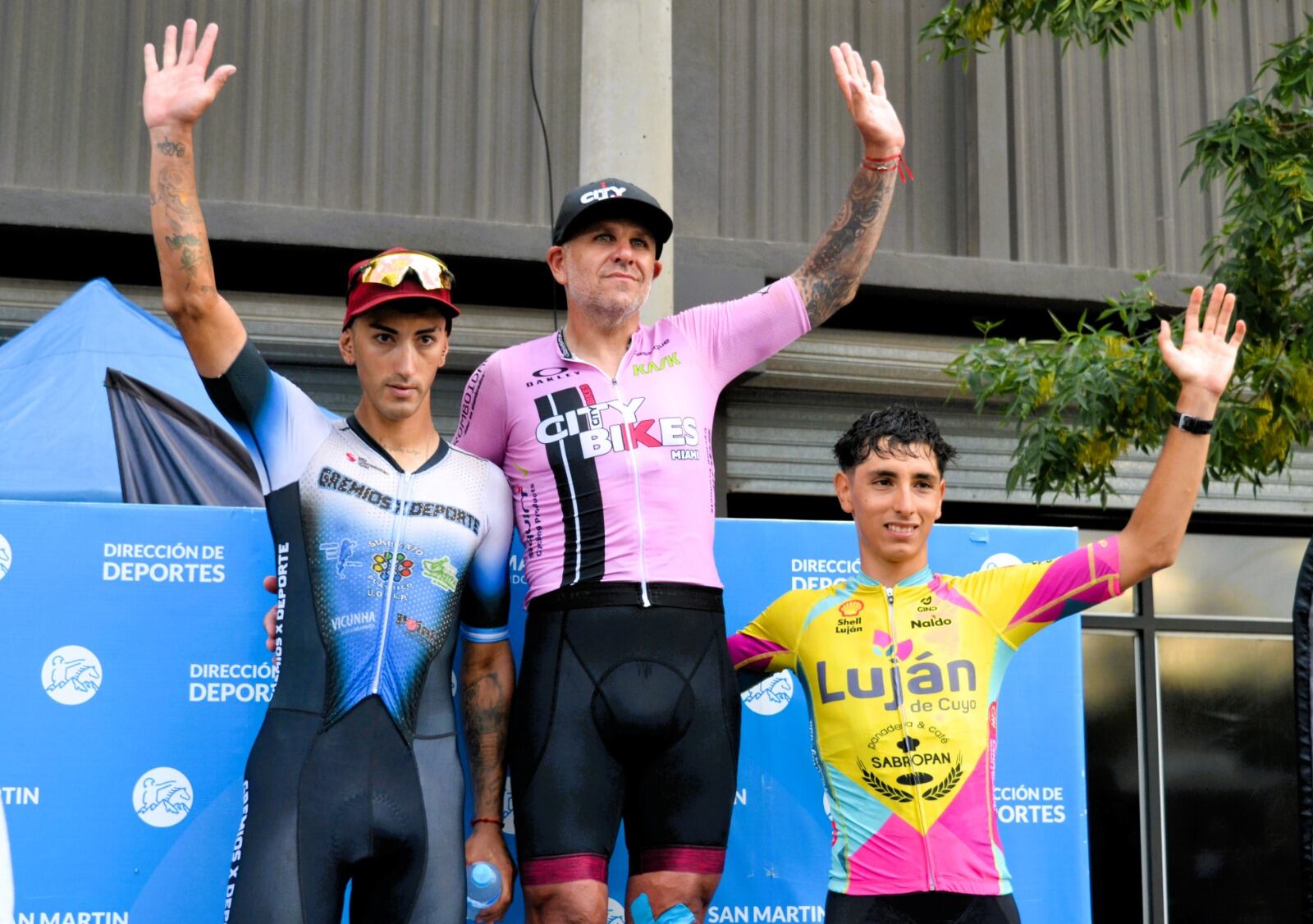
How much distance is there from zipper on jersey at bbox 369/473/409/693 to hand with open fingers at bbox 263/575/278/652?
0.32m

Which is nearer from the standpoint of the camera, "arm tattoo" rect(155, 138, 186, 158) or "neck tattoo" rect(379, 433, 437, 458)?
"arm tattoo" rect(155, 138, 186, 158)

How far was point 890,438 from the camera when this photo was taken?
12.3 ft

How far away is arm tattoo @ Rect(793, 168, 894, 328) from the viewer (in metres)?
3.82

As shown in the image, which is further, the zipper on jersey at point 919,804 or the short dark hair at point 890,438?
the short dark hair at point 890,438

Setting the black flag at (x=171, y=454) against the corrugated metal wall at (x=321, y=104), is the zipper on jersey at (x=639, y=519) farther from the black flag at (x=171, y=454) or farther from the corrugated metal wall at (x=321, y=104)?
the corrugated metal wall at (x=321, y=104)

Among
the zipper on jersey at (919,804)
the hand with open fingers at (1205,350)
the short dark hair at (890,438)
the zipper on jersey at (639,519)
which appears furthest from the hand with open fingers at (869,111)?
the zipper on jersey at (919,804)

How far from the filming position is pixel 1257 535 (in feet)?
31.4

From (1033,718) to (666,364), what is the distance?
1.69 meters

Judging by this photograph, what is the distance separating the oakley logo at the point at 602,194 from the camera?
3.70m

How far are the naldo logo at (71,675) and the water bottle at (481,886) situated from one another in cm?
122

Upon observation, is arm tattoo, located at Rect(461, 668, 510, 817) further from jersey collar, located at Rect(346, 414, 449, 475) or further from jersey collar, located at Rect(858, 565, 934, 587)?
jersey collar, located at Rect(858, 565, 934, 587)

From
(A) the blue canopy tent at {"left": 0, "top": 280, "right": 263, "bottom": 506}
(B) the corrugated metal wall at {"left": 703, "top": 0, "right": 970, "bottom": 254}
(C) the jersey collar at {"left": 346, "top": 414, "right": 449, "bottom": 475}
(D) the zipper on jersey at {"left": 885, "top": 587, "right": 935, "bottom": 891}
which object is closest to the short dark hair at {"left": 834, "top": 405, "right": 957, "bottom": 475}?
(D) the zipper on jersey at {"left": 885, "top": 587, "right": 935, "bottom": 891}

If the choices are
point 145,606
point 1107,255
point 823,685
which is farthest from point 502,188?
point 823,685

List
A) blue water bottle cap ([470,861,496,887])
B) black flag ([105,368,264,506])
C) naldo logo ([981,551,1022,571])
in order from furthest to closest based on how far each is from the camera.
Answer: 1. black flag ([105,368,264,506])
2. naldo logo ([981,551,1022,571])
3. blue water bottle cap ([470,861,496,887])
